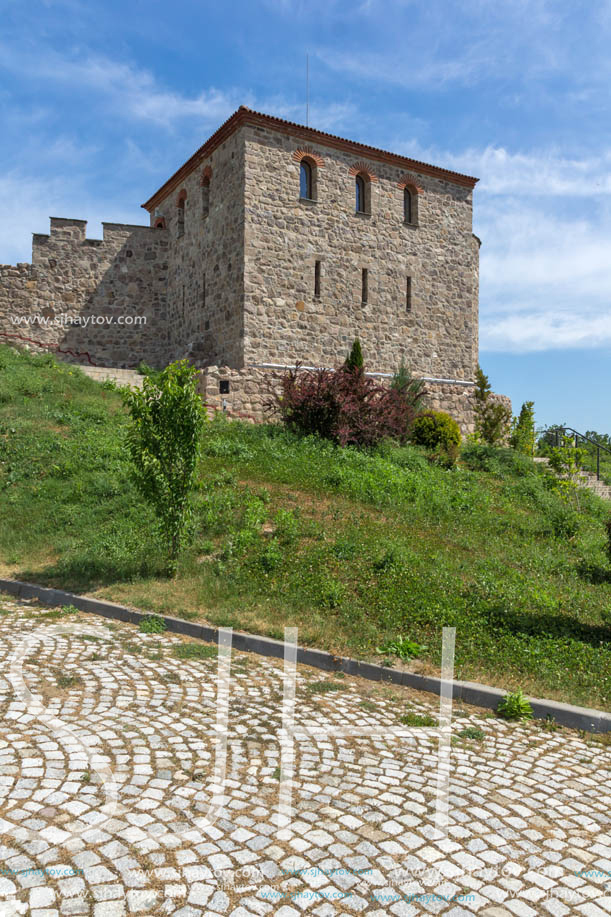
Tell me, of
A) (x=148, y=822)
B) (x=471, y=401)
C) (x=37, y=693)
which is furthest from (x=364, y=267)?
(x=148, y=822)

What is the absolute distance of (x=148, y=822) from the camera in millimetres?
3252

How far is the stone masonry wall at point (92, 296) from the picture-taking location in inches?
855

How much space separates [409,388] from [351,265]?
4609mm

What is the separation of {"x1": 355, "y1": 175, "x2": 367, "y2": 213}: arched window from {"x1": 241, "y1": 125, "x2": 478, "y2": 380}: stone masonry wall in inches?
11.4

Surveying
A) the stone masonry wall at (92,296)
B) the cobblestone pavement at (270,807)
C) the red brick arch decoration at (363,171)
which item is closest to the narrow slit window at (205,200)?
the stone masonry wall at (92,296)

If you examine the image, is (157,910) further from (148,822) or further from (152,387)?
(152,387)

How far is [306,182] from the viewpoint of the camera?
19.8 m

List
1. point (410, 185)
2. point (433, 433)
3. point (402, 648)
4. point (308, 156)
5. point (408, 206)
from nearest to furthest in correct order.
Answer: point (402, 648) < point (433, 433) < point (308, 156) < point (410, 185) < point (408, 206)

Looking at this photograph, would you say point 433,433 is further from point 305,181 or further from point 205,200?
point 205,200

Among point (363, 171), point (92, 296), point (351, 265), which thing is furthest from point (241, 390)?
point (363, 171)

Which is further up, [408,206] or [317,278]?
[408,206]

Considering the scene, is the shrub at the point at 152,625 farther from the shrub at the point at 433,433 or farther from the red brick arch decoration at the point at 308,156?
the red brick arch decoration at the point at 308,156

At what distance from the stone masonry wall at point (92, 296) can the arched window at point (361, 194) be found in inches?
280

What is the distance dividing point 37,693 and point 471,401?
17575 millimetres
